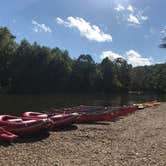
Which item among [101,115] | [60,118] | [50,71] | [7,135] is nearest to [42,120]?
[7,135]

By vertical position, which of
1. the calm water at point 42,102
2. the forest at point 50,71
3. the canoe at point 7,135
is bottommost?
the canoe at point 7,135

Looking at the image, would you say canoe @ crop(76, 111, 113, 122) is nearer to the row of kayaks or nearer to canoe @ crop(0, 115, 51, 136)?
the row of kayaks

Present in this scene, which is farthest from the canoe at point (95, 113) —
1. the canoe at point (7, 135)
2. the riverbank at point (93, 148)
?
the canoe at point (7, 135)

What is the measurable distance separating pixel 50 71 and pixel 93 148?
9792cm

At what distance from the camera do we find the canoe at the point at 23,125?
789 inches

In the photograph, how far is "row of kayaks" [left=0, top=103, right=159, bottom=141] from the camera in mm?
20016

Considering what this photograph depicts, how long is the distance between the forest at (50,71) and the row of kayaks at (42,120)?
73543mm

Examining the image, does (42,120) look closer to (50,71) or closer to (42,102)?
(42,102)

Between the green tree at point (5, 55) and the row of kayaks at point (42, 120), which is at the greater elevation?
the green tree at point (5, 55)

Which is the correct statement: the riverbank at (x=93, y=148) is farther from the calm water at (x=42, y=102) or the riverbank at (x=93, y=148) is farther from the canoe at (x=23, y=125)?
the calm water at (x=42, y=102)

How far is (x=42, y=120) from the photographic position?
829 inches

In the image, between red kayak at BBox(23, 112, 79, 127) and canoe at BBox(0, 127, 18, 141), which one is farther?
red kayak at BBox(23, 112, 79, 127)

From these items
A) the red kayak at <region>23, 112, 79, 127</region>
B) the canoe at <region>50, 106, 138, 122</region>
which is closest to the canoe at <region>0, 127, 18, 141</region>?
the red kayak at <region>23, 112, 79, 127</region>

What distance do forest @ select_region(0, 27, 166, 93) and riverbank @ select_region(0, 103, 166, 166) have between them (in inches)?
3154
